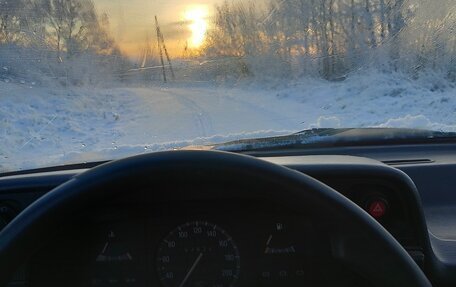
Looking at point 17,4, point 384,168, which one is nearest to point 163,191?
point 384,168

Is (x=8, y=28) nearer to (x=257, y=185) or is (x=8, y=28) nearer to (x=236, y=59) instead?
(x=236, y=59)

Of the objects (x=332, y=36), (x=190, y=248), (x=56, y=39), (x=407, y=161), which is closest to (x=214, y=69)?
(x=56, y=39)

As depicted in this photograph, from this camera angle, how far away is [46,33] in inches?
319

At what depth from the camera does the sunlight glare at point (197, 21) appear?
6629 millimetres

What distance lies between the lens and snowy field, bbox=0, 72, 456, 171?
7.73 metres

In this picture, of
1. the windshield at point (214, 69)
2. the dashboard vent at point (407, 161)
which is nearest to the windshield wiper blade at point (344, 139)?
the dashboard vent at point (407, 161)

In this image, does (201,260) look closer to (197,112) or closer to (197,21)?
(197,21)

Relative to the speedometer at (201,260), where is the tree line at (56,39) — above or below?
above

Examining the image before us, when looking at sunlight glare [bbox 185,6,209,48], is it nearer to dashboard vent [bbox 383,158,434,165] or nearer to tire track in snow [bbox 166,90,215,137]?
tire track in snow [bbox 166,90,215,137]

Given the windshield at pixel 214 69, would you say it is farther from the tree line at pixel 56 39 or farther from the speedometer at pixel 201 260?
the speedometer at pixel 201 260

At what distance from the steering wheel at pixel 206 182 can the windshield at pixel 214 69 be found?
4354 millimetres

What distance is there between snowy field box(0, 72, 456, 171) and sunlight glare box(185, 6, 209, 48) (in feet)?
3.25

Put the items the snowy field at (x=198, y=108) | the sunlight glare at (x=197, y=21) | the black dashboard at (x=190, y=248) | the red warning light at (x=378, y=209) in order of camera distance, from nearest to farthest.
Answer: the black dashboard at (x=190, y=248) → the red warning light at (x=378, y=209) → the sunlight glare at (x=197, y=21) → the snowy field at (x=198, y=108)

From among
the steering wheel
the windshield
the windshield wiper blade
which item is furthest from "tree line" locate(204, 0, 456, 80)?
the steering wheel
